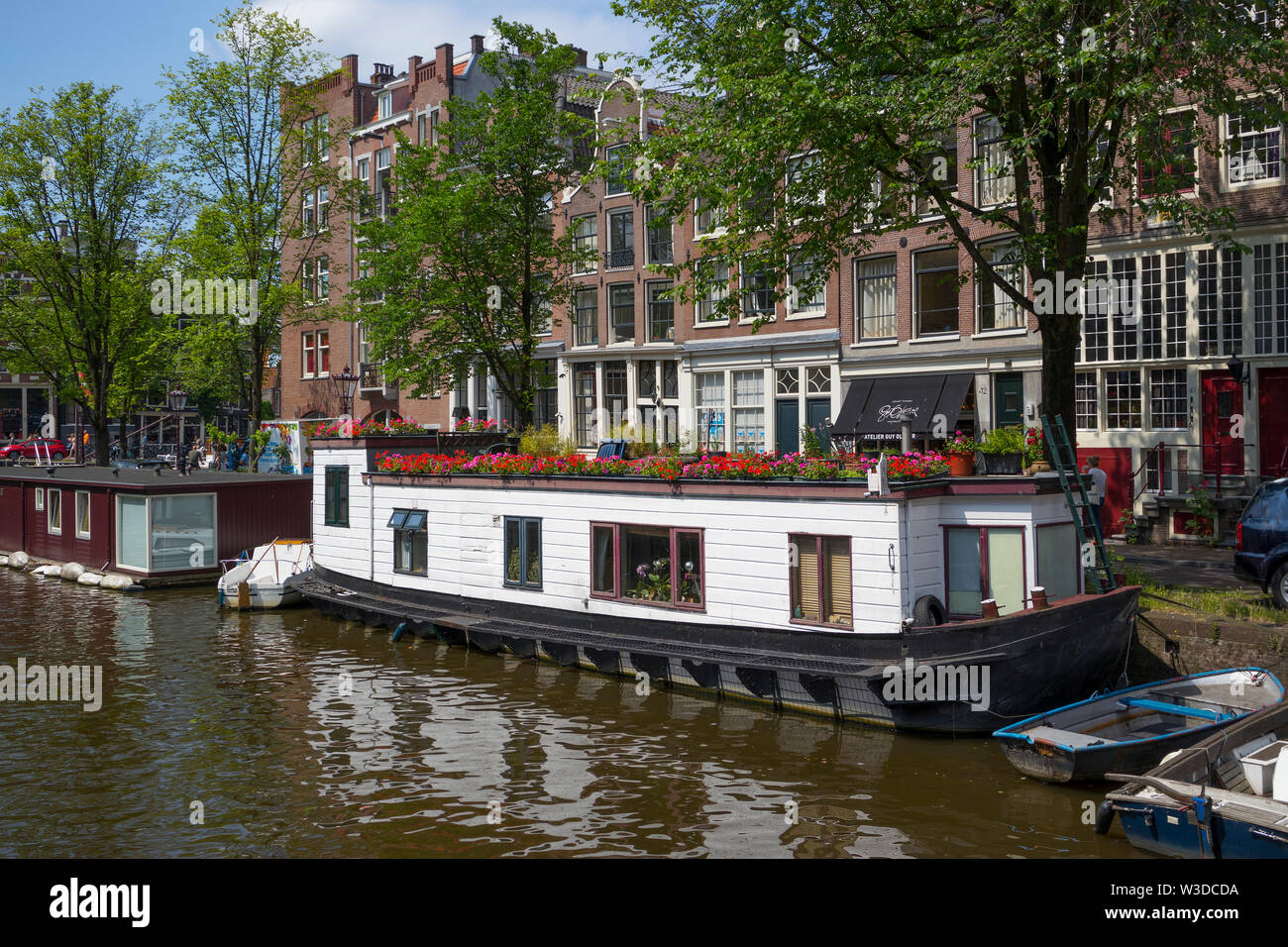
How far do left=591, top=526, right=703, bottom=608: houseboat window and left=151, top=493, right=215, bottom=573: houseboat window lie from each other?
15.5 m

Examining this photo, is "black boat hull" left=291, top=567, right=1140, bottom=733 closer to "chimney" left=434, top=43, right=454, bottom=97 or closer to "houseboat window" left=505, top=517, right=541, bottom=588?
"houseboat window" left=505, top=517, right=541, bottom=588

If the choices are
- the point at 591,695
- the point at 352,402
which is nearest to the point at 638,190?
the point at 591,695

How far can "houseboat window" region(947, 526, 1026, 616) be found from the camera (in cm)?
1381

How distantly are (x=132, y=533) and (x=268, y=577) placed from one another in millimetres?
6202

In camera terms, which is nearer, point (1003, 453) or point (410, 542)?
point (1003, 453)

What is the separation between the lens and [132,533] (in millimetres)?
28656

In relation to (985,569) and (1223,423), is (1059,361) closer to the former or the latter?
(985,569)

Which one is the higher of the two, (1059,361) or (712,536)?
(1059,361)

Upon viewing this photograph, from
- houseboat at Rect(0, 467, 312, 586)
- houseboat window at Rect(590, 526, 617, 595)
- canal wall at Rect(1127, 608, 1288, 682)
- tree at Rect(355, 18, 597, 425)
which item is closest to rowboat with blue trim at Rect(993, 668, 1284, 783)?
canal wall at Rect(1127, 608, 1288, 682)

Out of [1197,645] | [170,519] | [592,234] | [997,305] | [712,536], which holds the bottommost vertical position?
[1197,645]

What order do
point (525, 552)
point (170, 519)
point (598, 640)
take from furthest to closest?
point (170, 519) < point (525, 552) < point (598, 640)

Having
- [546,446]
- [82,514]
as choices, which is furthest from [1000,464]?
[82,514]

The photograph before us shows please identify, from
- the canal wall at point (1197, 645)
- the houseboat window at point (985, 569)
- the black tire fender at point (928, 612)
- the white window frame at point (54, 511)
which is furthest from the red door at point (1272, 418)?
the white window frame at point (54, 511)

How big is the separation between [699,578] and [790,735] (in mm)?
3048
